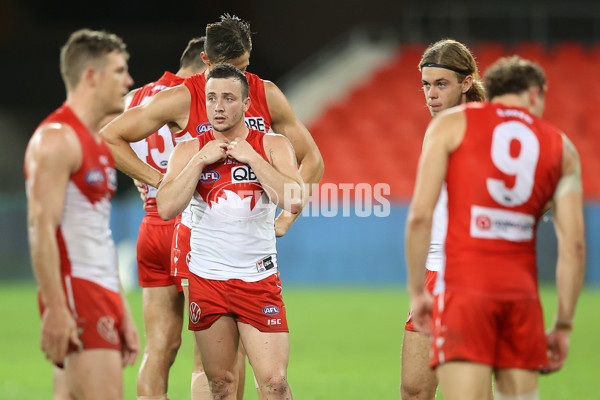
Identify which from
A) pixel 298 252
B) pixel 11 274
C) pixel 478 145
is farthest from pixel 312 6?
pixel 478 145

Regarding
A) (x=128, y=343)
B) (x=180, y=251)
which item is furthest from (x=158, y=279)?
(x=128, y=343)

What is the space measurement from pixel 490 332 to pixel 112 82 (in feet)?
7.53

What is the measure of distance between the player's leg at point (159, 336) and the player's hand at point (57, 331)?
2468 mm

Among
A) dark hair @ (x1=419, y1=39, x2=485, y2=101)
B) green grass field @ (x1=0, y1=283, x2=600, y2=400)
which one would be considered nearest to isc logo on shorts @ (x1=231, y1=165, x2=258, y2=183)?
dark hair @ (x1=419, y1=39, x2=485, y2=101)

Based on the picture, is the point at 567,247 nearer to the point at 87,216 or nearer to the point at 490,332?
the point at 490,332

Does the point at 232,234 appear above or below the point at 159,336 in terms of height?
above

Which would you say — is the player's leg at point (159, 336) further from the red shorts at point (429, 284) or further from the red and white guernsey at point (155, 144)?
the red shorts at point (429, 284)

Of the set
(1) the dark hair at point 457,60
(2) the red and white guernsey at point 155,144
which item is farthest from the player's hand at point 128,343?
(1) the dark hair at point 457,60

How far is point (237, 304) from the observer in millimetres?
5422

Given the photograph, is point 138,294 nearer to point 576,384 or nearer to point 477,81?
point 576,384

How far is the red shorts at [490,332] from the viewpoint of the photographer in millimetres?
4188

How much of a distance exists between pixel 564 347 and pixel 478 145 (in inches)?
44.5

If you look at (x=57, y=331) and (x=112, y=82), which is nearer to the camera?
(x=57, y=331)

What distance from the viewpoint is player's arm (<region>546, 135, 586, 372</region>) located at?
14.3 ft
